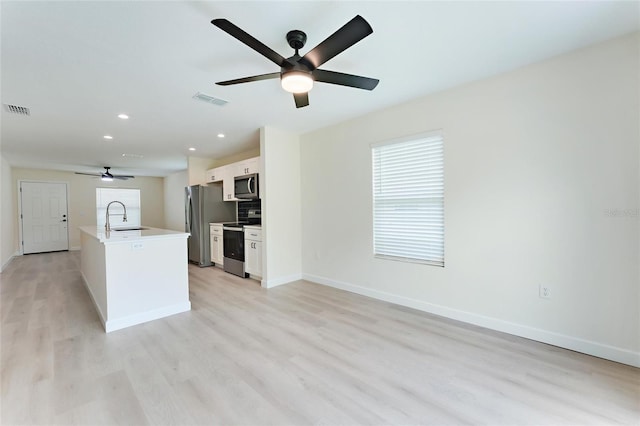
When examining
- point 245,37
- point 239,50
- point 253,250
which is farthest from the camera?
point 253,250

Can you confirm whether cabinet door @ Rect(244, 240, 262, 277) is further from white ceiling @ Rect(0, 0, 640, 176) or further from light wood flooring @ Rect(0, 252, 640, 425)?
white ceiling @ Rect(0, 0, 640, 176)

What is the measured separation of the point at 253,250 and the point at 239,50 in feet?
10.1

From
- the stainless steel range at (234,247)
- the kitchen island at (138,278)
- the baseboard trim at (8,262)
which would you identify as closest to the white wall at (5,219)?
the baseboard trim at (8,262)

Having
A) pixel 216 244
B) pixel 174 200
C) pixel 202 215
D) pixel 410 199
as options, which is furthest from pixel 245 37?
pixel 174 200

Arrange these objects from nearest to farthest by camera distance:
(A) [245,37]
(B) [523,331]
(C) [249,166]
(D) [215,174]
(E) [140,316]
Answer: (A) [245,37], (B) [523,331], (E) [140,316], (C) [249,166], (D) [215,174]

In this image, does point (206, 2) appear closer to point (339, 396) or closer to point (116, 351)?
point (339, 396)

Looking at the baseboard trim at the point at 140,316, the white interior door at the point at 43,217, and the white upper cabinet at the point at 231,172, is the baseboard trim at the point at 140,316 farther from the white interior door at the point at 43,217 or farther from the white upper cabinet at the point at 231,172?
the white interior door at the point at 43,217

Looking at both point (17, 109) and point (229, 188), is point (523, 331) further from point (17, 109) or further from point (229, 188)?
point (17, 109)

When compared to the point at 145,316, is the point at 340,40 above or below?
above

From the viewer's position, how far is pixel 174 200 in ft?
29.6

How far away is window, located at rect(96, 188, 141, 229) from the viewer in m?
8.66

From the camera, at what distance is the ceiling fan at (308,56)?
1.53m

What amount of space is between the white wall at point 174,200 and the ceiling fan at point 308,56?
7.38 m

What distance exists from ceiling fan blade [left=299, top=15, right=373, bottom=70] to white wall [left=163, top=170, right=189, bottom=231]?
24.8 ft
